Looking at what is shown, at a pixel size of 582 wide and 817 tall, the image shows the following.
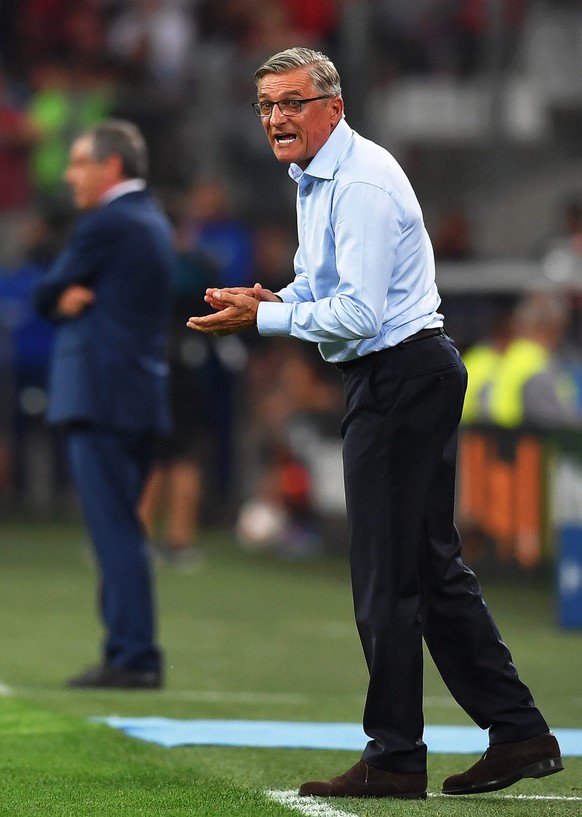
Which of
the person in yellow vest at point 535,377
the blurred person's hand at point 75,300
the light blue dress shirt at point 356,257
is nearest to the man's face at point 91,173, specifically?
the blurred person's hand at point 75,300

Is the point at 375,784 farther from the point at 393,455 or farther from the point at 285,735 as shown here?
the point at 285,735

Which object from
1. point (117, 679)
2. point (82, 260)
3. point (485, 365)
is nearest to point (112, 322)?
point (82, 260)

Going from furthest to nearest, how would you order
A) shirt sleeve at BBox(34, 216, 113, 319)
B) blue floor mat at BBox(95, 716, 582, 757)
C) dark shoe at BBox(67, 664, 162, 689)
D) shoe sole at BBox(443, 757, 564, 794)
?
shirt sleeve at BBox(34, 216, 113, 319) < dark shoe at BBox(67, 664, 162, 689) < blue floor mat at BBox(95, 716, 582, 757) < shoe sole at BBox(443, 757, 564, 794)

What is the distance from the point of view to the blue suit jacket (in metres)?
7.61

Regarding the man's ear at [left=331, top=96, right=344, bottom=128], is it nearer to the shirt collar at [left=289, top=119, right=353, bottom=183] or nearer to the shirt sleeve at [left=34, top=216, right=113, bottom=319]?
the shirt collar at [left=289, top=119, right=353, bottom=183]

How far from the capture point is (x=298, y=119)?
5055mm

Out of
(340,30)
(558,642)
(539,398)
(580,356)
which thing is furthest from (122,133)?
(340,30)

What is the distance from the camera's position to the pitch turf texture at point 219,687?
5148 mm

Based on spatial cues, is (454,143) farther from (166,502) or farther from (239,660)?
(239,660)

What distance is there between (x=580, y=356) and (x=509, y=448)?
1.12m

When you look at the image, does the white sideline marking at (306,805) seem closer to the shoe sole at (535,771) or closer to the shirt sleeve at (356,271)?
the shoe sole at (535,771)

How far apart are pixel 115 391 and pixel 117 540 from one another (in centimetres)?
63

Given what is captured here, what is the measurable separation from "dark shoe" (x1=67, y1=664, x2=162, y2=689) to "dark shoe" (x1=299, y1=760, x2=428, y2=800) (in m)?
2.49

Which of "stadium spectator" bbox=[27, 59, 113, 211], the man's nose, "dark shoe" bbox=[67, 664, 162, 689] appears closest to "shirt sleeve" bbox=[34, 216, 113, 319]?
"dark shoe" bbox=[67, 664, 162, 689]
